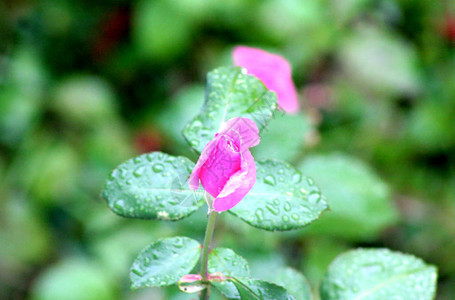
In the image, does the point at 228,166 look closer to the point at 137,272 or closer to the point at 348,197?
the point at 137,272

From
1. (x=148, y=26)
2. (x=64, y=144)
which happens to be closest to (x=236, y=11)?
(x=148, y=26)

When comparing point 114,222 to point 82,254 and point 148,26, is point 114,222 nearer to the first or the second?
point 82,254

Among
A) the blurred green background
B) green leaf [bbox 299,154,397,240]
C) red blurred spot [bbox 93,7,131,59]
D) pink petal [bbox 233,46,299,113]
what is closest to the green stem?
pink petal [bbox 233,46,299,113]

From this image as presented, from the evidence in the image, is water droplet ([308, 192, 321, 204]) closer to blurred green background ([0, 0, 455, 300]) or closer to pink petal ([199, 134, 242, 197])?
pink petal ([199, 134, 242, 197])

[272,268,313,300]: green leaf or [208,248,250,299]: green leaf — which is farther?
[272,268,313,300]: green leaf

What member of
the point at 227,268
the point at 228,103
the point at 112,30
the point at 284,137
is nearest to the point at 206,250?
the point at 227,268

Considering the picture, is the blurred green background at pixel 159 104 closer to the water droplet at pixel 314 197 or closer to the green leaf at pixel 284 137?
the green leaf at pixel 284 137

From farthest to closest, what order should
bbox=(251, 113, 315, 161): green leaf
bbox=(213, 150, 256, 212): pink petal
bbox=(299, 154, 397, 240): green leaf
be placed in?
bbox=(299, 154, 397, 240): green leaf → bbox=(251, 113, 315, 161): green leaf → bbox=(213, 150, 256, 212): pink petal

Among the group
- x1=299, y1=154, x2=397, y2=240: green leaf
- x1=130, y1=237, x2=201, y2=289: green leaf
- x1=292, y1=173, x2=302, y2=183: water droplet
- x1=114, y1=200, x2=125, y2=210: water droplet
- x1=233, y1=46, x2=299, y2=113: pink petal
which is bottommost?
x1=299, y1=154, x2=397, y2=240: green leaf
